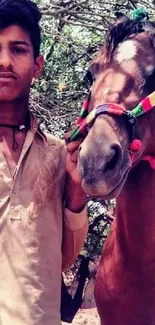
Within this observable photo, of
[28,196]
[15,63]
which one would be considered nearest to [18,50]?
[15,63]

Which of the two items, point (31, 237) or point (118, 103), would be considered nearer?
point (31, 237)

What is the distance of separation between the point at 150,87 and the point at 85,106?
0.33 meters

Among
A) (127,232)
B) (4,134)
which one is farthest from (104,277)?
(4,134)

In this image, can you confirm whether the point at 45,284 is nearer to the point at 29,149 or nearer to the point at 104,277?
the point at 29,149

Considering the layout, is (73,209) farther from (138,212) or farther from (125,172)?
(138,212)

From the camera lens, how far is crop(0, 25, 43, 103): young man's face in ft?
7.98

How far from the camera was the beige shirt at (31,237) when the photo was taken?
2.30m

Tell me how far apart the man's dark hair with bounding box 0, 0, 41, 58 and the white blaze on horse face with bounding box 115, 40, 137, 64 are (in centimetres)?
42

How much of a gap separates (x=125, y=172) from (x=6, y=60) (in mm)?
657

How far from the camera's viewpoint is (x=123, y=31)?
2.92 metres

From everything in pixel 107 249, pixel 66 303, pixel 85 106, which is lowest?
pixel 66 303

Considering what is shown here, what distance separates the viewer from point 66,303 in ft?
11.8

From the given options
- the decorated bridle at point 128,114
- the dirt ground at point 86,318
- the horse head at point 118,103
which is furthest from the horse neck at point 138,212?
the dirt ground at point 86,318

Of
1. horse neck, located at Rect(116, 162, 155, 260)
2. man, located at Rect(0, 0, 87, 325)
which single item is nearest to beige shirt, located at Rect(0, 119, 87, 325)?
man, located at Rect(0, 0, 87, 325)
